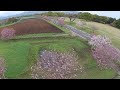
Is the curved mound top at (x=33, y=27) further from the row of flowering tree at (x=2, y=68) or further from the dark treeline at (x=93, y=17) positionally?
the row of flowering tree at (x=2, y=68)

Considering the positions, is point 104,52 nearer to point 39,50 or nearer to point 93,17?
point 93,17

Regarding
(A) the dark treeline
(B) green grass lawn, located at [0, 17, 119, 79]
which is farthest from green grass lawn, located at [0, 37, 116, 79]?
(A) the dark treeline

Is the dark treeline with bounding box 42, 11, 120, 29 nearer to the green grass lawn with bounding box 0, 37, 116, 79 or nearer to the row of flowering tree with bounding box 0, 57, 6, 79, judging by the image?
the green grass lawn with bounding box 0, 37, 116, 79

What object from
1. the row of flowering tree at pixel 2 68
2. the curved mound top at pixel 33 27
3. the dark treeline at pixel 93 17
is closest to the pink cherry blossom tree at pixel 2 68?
the row of flowering tree at pixel 2 68

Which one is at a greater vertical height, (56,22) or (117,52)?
(56,22)

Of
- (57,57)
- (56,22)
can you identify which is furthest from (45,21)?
(57,57)
